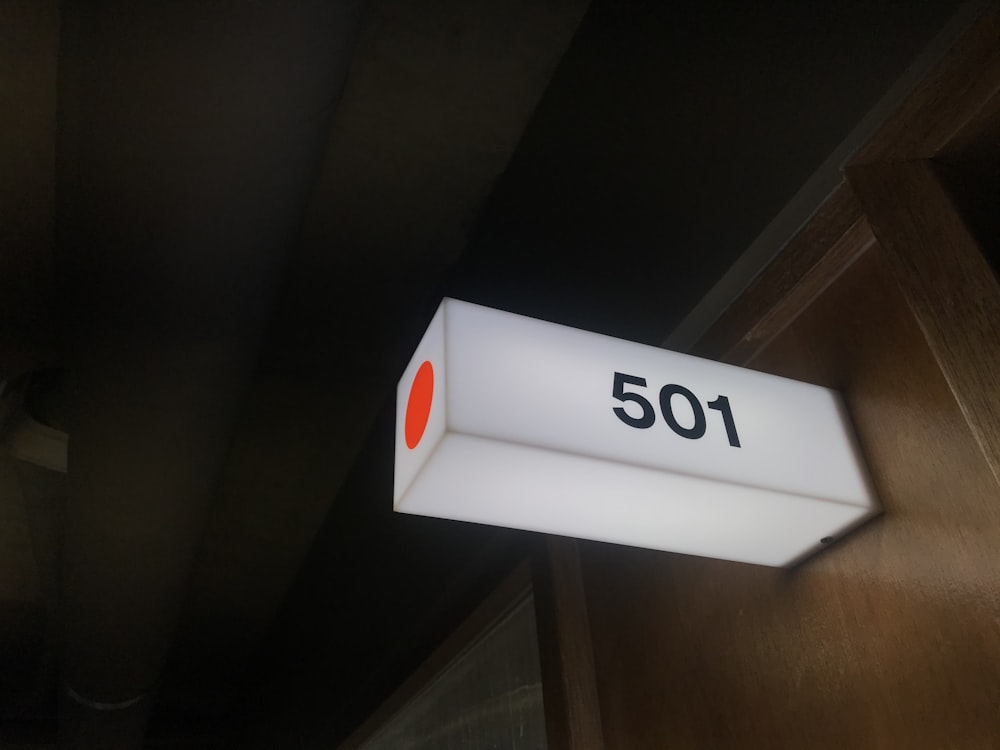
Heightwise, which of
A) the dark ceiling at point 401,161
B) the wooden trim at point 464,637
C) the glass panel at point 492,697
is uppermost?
the dark ceiling at point 401,161

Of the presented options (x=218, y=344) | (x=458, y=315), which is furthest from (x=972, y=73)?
(x=218, y=344)

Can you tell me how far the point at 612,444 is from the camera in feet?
2.43

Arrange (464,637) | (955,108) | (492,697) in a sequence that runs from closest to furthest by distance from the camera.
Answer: (955,108), (492,697), (464,637)

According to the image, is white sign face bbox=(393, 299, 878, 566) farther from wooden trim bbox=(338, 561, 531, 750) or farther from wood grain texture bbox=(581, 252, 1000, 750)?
wooden trim bbox=(338, 561, 531, 750)

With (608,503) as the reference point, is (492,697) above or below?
above

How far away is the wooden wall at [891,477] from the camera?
772 mm

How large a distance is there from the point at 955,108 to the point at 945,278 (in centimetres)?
20

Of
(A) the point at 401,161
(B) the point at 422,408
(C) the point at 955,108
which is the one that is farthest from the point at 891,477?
(A) the point at 401,161

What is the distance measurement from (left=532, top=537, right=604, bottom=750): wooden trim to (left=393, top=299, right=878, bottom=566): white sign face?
609 millimetres

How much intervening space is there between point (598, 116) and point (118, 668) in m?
2.06

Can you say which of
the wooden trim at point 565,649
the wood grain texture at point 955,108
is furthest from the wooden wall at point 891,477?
the wooden trim at point 565,649

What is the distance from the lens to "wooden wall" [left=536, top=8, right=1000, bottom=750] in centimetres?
77

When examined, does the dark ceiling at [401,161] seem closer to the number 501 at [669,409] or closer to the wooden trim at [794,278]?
the wooden trim at [794,278]

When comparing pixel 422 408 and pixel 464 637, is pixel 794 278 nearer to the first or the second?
pixel 422 408
